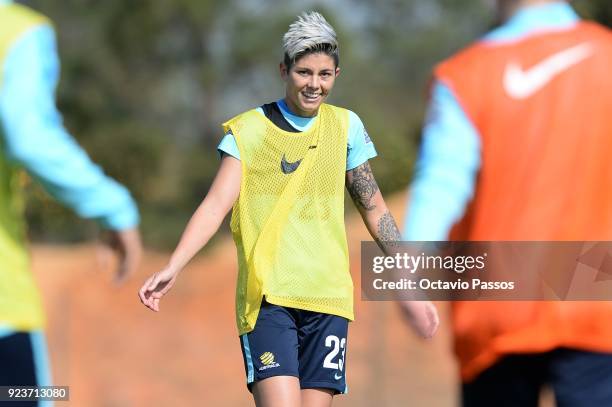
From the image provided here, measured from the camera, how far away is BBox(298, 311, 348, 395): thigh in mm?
4773

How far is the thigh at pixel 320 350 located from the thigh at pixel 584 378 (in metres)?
1.75

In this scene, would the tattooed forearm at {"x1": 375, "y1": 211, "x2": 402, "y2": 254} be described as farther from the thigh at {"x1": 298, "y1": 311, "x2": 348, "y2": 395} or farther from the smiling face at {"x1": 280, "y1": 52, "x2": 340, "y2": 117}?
the smiling face at {"x1": 280, "y1": 52, "x2": 340, "y2": 117}

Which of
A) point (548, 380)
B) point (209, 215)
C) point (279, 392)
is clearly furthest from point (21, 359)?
point (548, 380)

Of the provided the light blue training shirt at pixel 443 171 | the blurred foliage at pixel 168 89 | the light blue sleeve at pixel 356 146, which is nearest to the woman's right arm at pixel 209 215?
the light blue sleeve at pixel 356 146

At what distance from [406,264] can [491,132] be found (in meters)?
0.48

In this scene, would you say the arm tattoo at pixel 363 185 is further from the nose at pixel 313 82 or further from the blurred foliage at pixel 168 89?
the blurred foliage at pixel 168 89

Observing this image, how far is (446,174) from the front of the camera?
3178mm

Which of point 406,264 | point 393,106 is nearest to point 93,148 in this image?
point 393,106

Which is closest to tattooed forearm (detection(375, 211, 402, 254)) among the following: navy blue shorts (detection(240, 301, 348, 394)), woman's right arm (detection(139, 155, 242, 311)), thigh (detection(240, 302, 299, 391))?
navy blue shorts (detection(240, 301, 348, 394))

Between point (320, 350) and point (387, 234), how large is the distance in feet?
1.76

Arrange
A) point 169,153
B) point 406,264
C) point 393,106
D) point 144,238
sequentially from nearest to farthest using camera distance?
point 406,264 < point 144,238 < point 169,153 < point 393,106

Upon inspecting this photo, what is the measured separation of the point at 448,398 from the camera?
48.8ft

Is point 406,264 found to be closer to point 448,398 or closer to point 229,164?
point 229,164

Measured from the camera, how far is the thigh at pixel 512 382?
3143mm
